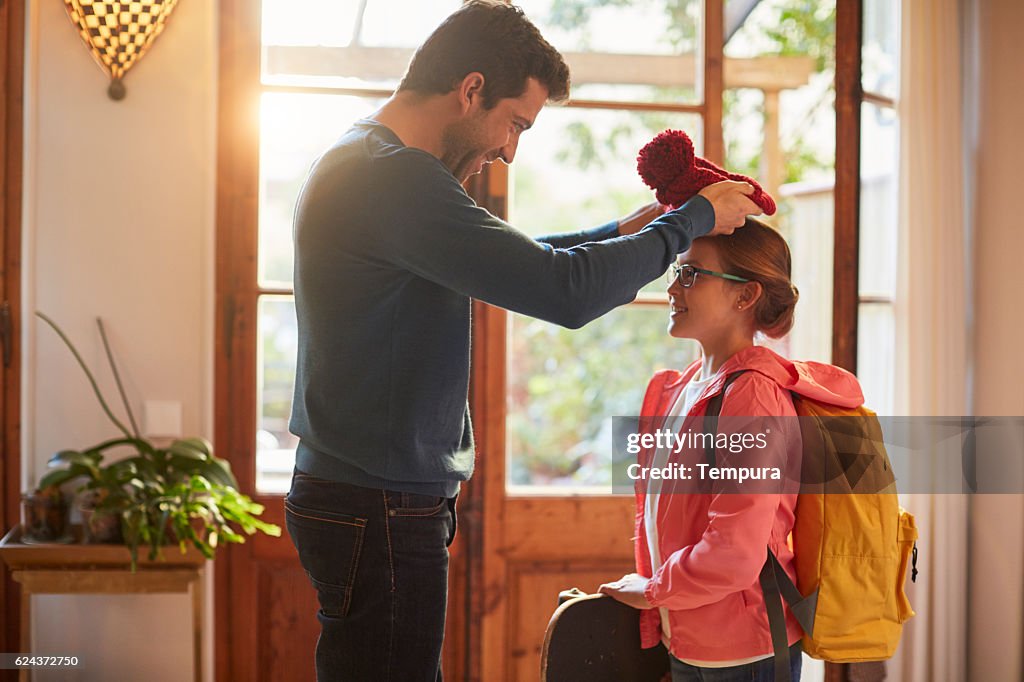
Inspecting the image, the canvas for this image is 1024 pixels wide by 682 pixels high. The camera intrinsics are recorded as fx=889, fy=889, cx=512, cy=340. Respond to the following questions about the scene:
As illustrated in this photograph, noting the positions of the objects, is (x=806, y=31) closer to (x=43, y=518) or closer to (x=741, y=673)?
(x=741, y=673)

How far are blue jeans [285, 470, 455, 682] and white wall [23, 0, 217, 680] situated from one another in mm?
1218

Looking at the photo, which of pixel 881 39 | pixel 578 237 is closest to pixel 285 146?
pixel 578 237

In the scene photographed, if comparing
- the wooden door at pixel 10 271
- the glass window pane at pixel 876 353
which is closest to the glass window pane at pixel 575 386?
the glass window pane at pixel 876 353

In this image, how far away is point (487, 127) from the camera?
148cm

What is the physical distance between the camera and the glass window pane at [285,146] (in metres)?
2.59

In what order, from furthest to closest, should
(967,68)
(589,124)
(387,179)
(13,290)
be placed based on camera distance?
(589,124) → (967,68) → (13,290) → (387,179)

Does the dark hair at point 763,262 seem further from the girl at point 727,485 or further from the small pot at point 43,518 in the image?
the small pot at point 43,518

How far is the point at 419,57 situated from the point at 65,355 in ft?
5.03

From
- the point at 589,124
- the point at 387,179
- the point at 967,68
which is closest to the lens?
the point at 387,179

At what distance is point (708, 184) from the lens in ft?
5.07

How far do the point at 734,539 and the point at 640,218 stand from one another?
67cm

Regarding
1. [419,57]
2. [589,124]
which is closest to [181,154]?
[419,57]

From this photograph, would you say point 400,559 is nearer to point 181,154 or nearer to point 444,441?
point 444,441

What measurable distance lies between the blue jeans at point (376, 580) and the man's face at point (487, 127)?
572mm
